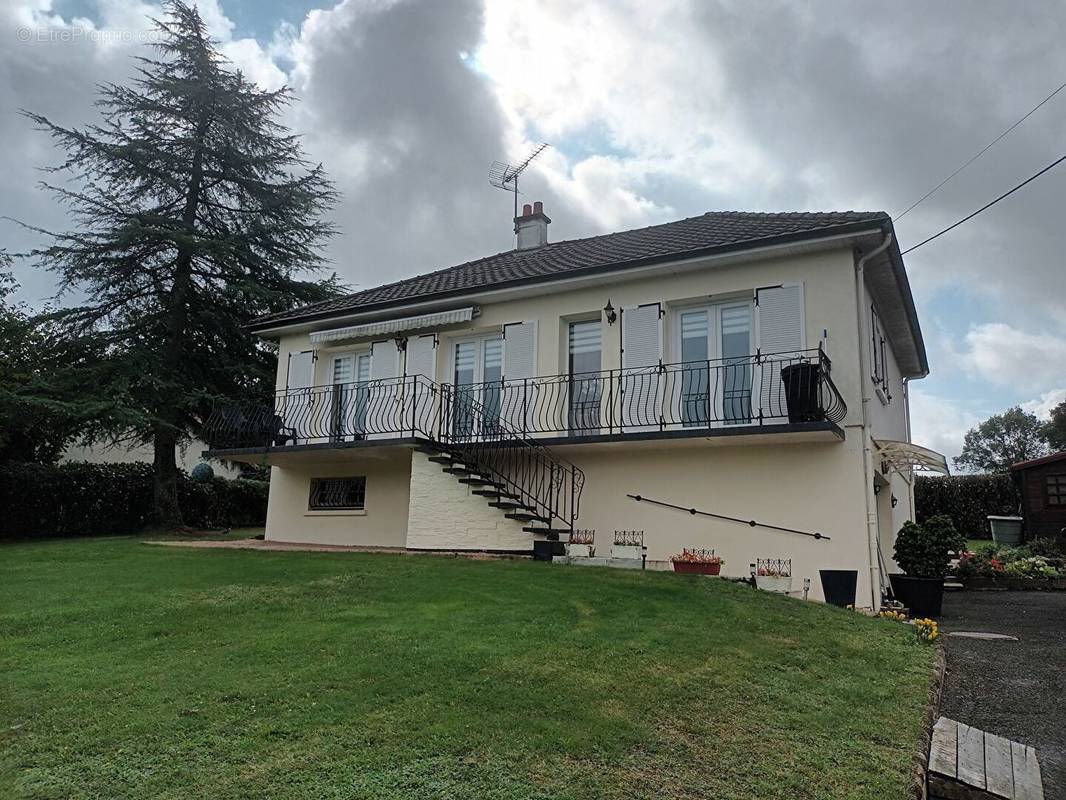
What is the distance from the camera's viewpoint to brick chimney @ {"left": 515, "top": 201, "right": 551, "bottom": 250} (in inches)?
685

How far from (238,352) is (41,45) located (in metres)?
7.93

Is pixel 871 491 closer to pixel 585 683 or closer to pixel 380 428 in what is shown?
pixel 585 683

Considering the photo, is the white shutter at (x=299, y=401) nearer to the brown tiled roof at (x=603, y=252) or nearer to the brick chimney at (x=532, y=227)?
the brown tiled roof at (x=603, y=252)

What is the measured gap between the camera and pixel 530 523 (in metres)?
11.5

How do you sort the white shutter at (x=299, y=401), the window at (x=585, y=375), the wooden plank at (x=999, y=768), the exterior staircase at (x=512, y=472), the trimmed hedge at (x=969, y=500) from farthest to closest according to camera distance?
the trimmed hedge at (x=969, y=500), the white shutter at (x=299, y=401), the window at (x=585, y=375), the exterior staircase at (x=512, y=472), the wooden plank at (x=999, y=768)

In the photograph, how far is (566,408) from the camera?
11953 millimetres

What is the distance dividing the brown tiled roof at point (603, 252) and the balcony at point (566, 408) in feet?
5.20

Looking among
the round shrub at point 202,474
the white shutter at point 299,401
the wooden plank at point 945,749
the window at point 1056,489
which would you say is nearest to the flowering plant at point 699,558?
the wooden plank at point 945,749

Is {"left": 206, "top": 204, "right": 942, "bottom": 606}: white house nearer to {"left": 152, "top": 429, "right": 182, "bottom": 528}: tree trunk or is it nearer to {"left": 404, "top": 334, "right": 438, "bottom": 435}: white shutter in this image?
{"left": 404, "top": 334, "right": 438, "bottom": 435}: white shutter

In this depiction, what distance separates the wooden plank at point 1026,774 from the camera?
138 inches

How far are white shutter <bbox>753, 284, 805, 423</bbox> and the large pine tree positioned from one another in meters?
Result: 12.6

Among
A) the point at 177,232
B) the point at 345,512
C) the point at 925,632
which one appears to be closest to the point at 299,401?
the point at 345,512

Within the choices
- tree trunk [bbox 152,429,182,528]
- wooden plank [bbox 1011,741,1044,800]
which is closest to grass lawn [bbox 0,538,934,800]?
wooden plank [bbox 1011,741,1044,800]

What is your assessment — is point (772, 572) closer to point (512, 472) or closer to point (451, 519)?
point (512, 472)
